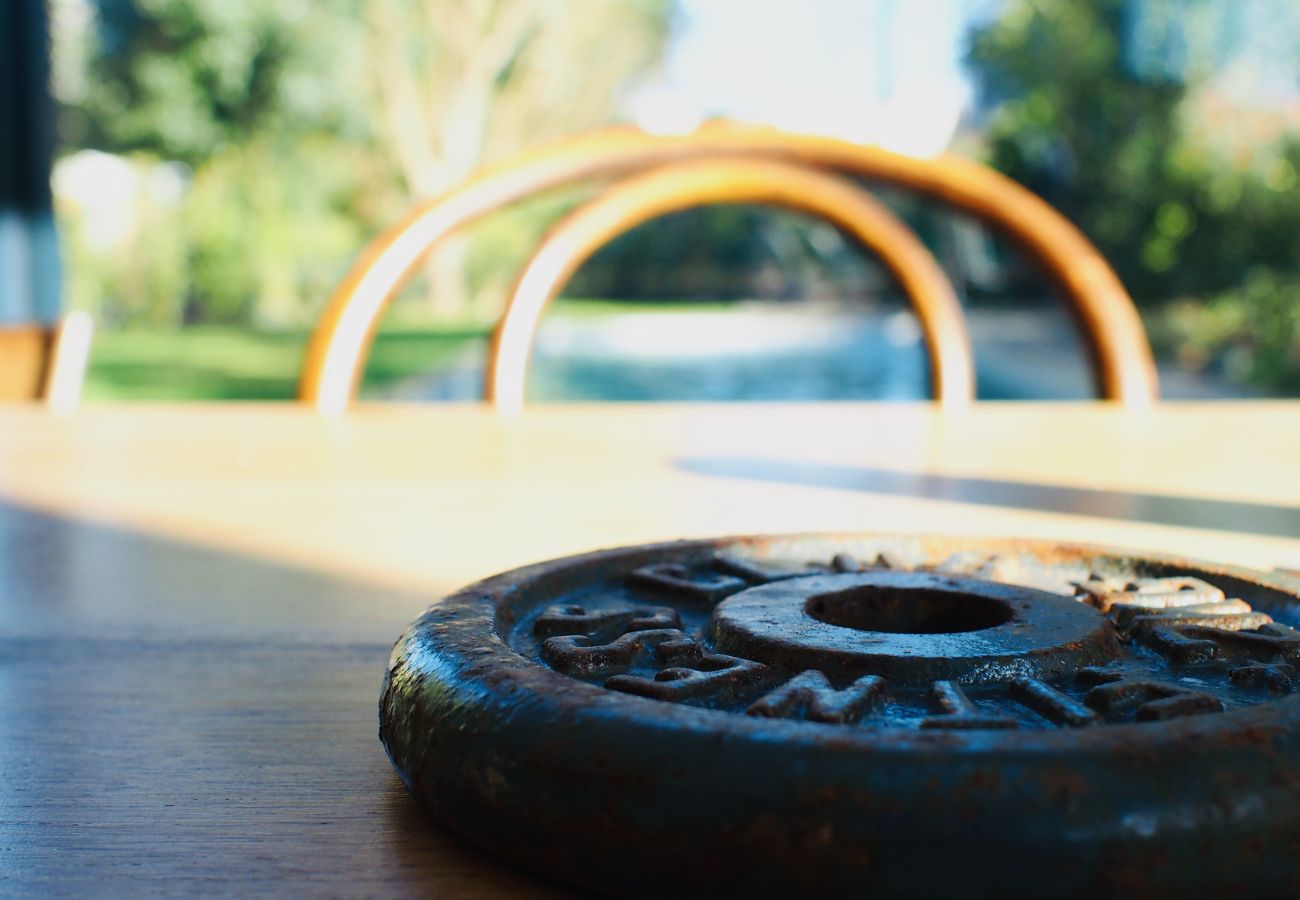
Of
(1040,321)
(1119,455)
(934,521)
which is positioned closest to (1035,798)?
(934,521)

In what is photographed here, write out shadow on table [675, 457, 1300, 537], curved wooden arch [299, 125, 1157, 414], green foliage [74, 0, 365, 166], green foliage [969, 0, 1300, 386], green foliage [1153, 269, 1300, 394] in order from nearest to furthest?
shadow on table [675, 457, 1300, 537] < curved wooden arch [299, 125, 1157, 414] < green foliage [1153, 269, 1300, 394] < green foliage [969, 0, 1300, 386] < green foliage [74, 0, 365, 166]

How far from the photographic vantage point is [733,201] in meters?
1.44

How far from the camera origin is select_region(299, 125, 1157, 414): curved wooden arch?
4.36 feet

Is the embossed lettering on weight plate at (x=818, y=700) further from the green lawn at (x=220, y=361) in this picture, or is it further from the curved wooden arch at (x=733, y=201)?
the green lawn at (x=220, y=361)

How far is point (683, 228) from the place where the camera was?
16250mm

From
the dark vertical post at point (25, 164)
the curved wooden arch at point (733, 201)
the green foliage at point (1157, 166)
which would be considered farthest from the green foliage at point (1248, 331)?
the curved wooden arch at point (733, 201)

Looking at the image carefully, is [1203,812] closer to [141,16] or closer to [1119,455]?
[1119,455]

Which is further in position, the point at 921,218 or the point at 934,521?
the point at 921,218

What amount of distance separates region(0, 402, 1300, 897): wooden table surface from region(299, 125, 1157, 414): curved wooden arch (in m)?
0.09

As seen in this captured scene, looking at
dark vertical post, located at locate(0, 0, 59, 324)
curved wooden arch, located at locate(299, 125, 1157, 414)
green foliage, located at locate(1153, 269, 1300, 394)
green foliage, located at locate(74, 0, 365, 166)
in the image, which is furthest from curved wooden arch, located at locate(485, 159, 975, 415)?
green foliage, located at locate(74, 0, 365, 166)

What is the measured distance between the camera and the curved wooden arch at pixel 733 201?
4.58 feet

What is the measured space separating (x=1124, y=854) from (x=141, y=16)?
13375 mm

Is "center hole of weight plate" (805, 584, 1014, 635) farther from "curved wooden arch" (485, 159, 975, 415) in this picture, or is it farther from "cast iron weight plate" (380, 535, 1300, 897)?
"curved wooden arch" (485, 159, 975, 415)

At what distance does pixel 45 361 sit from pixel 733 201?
3.33ft
